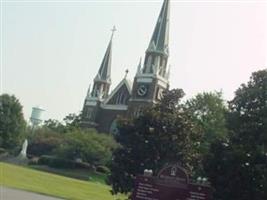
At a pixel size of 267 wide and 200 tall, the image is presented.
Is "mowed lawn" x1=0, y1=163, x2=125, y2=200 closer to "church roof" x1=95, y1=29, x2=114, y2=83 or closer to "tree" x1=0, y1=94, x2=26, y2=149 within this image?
"tree" x1=0, y1=94, x2=26, y2=149

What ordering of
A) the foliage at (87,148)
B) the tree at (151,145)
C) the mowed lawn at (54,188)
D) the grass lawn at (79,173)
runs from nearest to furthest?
the tree at (151,145) < the mowed lawn at (54,188) < the grass lawn at (79,173) < the foliage at (87,148)

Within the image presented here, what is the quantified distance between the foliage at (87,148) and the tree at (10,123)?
1205 centimetres

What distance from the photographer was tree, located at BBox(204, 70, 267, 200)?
23125 millimetres

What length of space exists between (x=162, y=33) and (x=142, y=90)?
28.9 ft

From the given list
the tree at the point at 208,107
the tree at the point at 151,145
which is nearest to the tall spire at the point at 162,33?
the tree at the point at 208,107

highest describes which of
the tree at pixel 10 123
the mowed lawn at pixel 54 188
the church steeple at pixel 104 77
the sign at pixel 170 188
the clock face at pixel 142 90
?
the church steeple at pixel 104 77

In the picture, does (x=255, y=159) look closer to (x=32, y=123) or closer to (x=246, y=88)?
(x=246, y=88)

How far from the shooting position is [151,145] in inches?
1070

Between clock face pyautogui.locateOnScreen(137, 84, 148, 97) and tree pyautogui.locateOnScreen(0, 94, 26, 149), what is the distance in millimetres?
16977

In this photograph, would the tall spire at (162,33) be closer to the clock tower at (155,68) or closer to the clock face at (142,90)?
the clock tower at (155,68)

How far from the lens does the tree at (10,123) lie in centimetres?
8069

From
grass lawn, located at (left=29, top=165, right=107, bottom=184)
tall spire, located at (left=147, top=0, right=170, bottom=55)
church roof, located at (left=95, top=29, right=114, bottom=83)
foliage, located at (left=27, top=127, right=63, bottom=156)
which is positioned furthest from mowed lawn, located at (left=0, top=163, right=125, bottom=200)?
church roof, located at (left=95, top=29, right=114, bottom=83)

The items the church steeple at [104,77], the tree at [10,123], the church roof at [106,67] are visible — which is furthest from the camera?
the church roof at [106,67]

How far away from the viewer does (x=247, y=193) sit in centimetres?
2303
